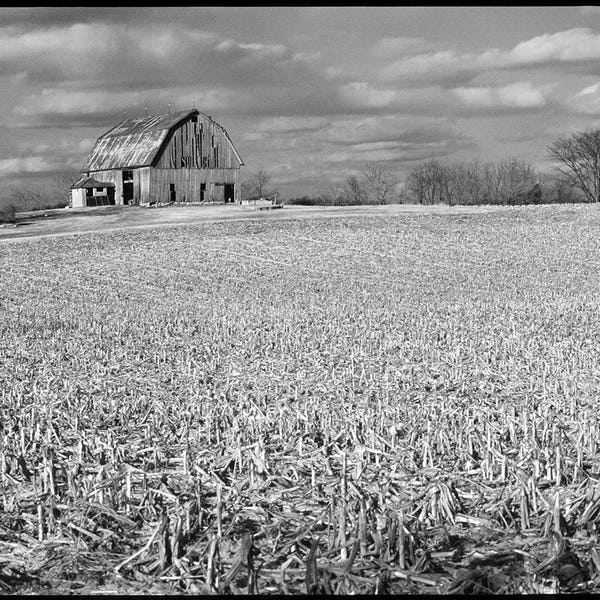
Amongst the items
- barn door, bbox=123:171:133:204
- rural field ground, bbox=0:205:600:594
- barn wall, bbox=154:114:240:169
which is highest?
barn wall, bbox=154:114:240:169

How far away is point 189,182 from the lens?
6391cm

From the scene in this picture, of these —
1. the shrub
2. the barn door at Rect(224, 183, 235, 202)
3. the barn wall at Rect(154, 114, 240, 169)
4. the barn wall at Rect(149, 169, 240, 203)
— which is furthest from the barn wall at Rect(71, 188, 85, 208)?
the shrub

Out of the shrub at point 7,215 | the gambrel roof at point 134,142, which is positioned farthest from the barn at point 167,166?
the shrub at point 7,215

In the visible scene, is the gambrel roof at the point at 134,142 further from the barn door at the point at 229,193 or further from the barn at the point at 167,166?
the barn door at the point at 229,193

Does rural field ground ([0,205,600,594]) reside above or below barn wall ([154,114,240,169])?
below

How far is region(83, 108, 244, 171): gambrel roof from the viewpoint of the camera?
206ft

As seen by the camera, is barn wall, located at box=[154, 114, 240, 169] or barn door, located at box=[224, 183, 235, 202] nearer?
Answer: barn wall, located at box=[154, 114, 240, 169]

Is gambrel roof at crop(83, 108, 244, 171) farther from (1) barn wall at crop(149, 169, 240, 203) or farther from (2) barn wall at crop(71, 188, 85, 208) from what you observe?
(2) barn wall at crop(71, 188, 85, 208)

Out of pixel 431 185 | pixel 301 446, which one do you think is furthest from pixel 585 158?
pixel 301 446

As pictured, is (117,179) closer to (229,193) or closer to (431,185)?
(229,193)

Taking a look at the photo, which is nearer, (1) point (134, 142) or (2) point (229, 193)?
(1) point (134, 142)

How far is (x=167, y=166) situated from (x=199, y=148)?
10.7ft

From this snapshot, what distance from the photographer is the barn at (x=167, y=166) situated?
206ft

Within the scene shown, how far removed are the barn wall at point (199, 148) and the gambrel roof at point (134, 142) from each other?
0.38 meters
